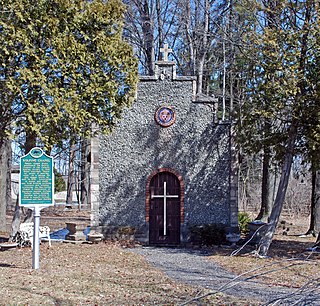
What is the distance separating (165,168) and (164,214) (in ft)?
5.04

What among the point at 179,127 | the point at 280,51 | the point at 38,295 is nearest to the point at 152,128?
the point at 179,127

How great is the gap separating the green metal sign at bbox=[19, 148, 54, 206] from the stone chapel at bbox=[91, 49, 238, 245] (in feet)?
17.8

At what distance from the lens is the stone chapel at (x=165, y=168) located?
627 inches

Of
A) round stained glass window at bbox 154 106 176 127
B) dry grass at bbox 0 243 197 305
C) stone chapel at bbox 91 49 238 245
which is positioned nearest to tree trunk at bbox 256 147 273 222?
stone chapel at bbox 91 49 238 245

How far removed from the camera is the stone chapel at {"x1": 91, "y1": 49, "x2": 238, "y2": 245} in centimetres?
1594

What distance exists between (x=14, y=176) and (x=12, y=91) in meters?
41.0

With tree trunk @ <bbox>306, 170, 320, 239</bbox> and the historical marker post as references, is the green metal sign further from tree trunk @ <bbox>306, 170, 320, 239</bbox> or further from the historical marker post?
tree trunk @ <bbox>306, 170, 320, 239</bbox>

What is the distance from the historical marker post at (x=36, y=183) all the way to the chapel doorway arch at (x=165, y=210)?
5.84m

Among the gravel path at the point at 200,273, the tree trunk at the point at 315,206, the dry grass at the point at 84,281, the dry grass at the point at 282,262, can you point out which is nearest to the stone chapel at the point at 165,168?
the gravel path at the point at 200,273

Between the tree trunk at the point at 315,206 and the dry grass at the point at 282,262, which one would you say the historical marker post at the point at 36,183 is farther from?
the tree trunk at the point at 315,206

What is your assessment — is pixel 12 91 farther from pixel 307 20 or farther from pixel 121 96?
pixel 307 20

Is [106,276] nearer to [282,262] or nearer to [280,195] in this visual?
[282,262]

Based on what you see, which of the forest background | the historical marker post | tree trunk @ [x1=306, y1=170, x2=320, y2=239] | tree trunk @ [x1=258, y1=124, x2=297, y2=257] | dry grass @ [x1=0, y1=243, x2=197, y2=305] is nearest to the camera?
dry grass @ [x1=0, y1=243, x2=197, y2=305]

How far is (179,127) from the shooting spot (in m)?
16.2
